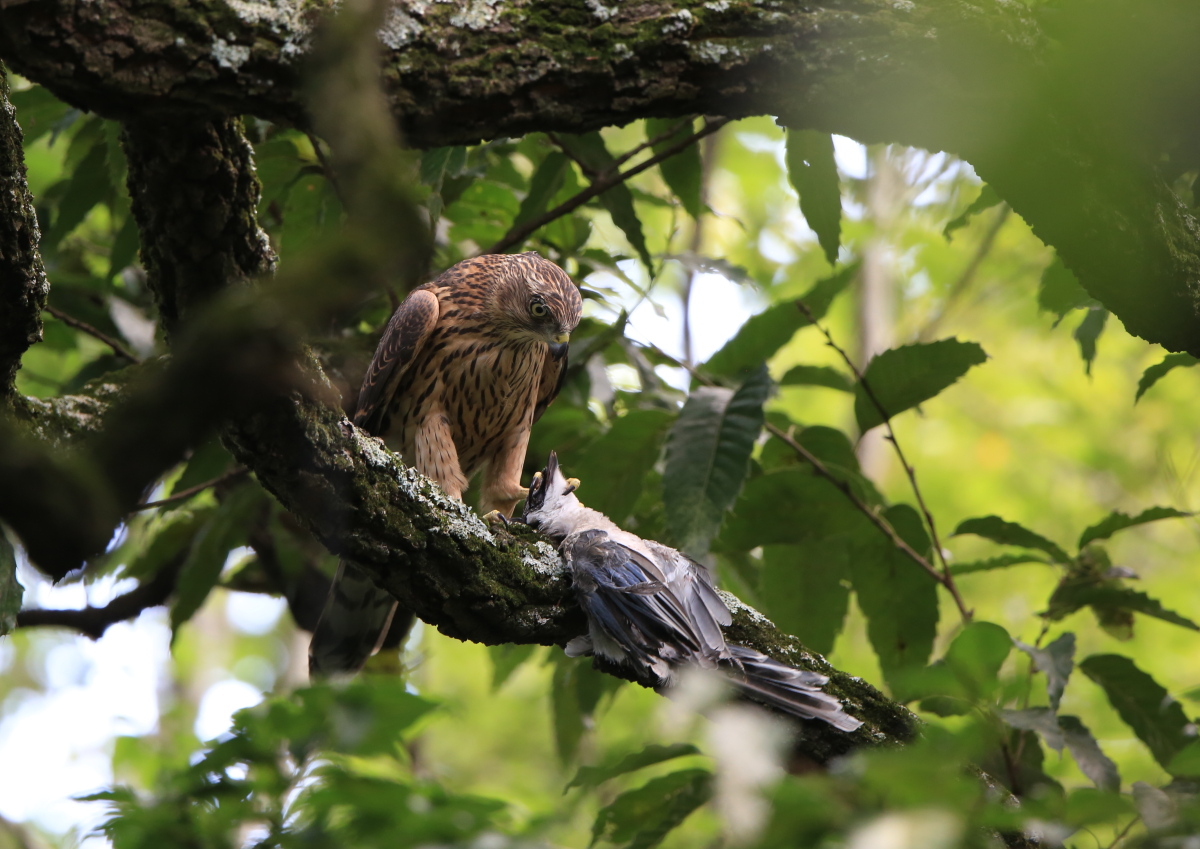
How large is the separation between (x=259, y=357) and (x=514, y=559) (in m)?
1.90

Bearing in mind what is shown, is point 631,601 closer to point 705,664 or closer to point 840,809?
point 705,664

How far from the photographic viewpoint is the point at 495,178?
5348mm

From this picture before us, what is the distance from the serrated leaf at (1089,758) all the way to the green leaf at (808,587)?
985 mm

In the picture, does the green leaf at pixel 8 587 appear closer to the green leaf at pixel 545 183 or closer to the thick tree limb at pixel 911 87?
the thick tree limb at pixel 911 87

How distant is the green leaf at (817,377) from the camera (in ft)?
15.4

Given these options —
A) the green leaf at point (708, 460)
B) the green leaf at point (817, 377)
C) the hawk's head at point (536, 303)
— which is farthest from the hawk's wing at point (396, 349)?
the green leaf at point (817, 377)

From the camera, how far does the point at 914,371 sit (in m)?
4.11

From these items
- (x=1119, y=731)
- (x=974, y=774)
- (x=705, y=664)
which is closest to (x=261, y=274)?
(x=705, y=664)

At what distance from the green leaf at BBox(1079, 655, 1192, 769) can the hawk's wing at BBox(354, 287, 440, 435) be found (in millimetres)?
3349

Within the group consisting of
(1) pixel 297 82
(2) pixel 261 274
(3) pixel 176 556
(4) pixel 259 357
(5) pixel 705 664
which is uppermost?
(1) pixel 297 82

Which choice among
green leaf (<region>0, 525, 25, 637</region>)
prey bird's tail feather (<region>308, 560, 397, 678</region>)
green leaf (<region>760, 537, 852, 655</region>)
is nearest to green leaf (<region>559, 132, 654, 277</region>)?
green leaf (<region>760, 537, 852, 655</region>)

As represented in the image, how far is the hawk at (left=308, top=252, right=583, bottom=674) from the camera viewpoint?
5.01 m

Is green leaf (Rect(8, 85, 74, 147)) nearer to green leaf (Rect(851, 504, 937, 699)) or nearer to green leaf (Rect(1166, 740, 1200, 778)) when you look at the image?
green leaf (Rect(851, 504, 937, 699))

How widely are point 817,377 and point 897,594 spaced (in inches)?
43.2
